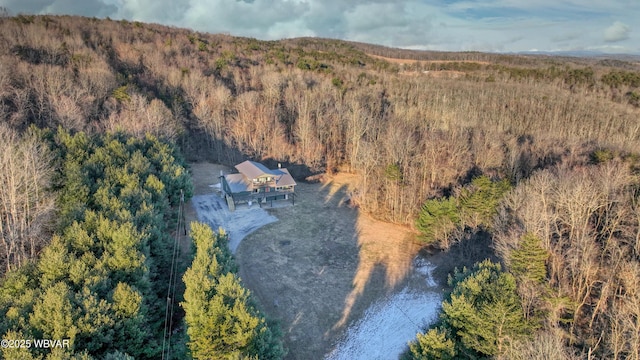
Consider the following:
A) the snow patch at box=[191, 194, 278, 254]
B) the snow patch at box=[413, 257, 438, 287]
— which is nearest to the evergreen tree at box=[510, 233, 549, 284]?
the snow patch at box=[413, 257, 438, 287]

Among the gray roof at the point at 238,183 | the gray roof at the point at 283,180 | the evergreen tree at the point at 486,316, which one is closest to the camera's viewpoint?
the evergreen tree at the point at 486,316

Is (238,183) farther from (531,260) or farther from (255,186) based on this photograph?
(531,260)

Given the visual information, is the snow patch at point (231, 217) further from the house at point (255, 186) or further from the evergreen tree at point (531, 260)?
the evergreen tree at point (531, 260)

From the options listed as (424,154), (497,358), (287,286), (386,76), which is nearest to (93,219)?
(287,286)

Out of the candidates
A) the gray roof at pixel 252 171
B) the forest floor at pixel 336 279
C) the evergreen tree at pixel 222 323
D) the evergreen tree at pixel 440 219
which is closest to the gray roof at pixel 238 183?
the gray roof at pixel 252 171

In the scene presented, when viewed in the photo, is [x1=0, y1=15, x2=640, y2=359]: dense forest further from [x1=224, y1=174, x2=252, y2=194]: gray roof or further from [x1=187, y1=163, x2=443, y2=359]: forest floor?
[x1=224, y1=174, x2=252, y2=194]: gray roof

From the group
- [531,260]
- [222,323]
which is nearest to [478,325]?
[531,260]

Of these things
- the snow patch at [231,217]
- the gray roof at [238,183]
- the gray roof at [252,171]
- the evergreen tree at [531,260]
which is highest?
the gray roof at [252,171]
